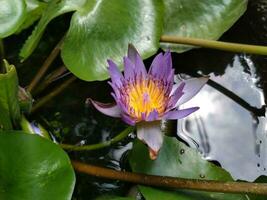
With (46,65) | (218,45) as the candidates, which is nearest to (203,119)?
(218,45)

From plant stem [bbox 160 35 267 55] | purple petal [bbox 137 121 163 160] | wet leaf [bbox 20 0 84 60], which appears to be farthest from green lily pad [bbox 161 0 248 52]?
purple petal [bbox 137 121 163 160]

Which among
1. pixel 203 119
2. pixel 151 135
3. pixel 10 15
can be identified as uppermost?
pixel 10 15

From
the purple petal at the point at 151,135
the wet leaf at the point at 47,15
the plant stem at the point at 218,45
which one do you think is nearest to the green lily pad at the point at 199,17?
the plant stem at the point at 218,45

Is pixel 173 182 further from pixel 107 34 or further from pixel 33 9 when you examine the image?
pixel 33 9

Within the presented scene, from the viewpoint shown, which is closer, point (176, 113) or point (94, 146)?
point (176, 113)

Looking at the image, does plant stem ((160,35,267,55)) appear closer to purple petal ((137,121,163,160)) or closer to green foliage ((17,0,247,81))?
green foliage ((17,0,247,81))

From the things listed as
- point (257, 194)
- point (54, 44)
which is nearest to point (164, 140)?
point (257, 194)
